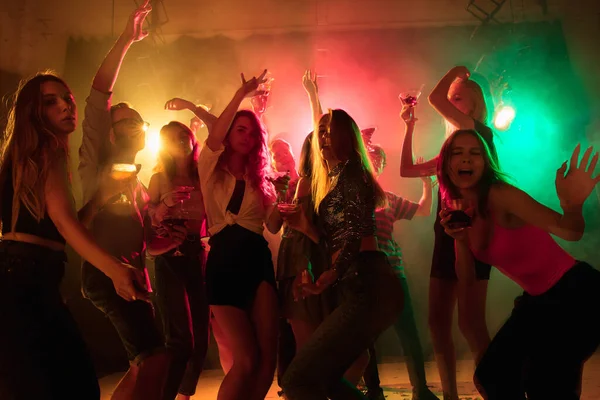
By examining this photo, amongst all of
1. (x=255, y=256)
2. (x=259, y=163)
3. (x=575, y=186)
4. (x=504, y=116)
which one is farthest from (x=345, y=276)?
(x=504, y=116)

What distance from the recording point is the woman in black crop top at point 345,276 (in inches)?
78.0

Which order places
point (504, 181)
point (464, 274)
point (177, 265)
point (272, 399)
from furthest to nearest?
point (272, 399)
point (177, 265)
point (464, 274)
point (504, 181)

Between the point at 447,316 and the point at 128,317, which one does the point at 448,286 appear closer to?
the point at 447,316

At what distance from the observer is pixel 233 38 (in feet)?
17.9

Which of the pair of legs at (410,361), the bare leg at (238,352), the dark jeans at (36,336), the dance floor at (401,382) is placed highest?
the dark jeans at (36,336)

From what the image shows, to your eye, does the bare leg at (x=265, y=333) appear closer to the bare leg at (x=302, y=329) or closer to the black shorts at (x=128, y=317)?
the bare leg at (x=302, y=329)

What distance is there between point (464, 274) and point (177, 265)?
1.61 metres

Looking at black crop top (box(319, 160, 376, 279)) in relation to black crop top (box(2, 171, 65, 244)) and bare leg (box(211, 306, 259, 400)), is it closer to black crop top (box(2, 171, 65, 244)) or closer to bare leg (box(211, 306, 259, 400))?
bare leg (box(211, 306, 259, 400))

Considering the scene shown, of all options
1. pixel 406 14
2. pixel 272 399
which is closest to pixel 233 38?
pixel 406 14

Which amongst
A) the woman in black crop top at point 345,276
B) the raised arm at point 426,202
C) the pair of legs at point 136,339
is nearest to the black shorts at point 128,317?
the pair of legs at point 136,339

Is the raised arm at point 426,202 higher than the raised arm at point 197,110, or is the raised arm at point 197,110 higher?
the raised arm at point 197,110

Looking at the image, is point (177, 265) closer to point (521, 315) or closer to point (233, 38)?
point (521, 315)

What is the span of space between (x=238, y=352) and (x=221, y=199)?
0.78 m

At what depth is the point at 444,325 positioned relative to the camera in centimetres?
297
